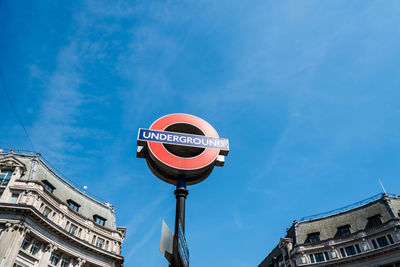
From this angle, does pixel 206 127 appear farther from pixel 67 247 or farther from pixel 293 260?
pixel 293 260


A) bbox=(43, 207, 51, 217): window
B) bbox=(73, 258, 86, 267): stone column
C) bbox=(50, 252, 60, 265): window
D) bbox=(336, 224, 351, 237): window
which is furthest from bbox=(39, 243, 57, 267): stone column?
bbox=(336, 224, 351, 237): window

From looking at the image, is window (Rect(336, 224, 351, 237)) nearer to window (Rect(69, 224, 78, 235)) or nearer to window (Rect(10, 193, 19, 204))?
window (Rect(69, 224, 78, 235))

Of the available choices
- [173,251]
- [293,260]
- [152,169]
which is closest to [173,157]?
[152,169]

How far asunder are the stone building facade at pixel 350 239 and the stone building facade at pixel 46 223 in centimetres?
2904

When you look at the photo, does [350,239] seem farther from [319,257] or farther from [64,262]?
[64,262]

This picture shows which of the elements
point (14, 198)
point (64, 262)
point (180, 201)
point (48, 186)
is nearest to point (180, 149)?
point (180, 201)

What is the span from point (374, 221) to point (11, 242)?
1933 inches

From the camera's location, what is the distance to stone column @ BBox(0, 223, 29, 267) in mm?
30438

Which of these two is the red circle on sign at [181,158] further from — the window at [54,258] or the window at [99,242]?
the window at [99,242]

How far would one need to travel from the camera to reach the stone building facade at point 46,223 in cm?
3319

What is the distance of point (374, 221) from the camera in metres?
43.5

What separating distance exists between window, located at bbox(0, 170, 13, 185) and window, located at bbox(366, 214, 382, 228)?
2063 inches

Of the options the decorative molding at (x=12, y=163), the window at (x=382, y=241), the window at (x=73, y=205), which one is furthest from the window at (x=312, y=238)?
the decorative molding at (x=12, y=163)

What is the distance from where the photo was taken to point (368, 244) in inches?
1618
